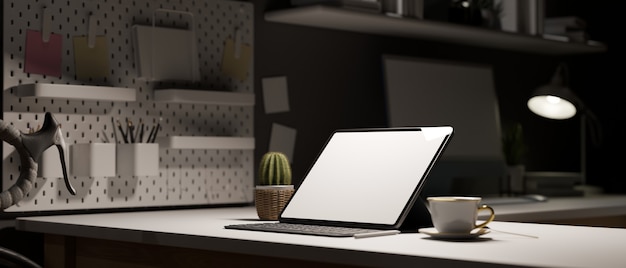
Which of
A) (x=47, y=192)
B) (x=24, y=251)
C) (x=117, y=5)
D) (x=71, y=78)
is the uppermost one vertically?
(x=117, y=5)

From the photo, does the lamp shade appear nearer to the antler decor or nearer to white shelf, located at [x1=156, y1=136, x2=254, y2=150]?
white shelf, located at [x1=156, y1=136, x2=254, y2=150]

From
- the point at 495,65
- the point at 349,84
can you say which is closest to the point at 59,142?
the point at 349,84

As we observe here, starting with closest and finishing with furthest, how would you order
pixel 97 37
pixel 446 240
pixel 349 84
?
pixel 446 240, pixel 97 37, pixel 349 84

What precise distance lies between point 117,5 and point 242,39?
1.43ft

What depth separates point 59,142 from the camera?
2.11 meters

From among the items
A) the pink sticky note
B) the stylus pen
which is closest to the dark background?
the pink sticky note

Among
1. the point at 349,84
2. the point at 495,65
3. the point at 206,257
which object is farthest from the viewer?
the point at 495,65

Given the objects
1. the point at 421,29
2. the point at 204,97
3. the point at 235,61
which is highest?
the point at 421,29

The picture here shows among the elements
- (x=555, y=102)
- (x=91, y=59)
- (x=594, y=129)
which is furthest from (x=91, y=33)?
(x=594, y=129)

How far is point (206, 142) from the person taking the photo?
8.63ft

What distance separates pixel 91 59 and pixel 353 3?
0.81m

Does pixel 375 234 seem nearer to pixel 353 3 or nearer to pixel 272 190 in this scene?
pixel 272 190

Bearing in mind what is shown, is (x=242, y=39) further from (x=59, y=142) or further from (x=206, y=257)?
(x=206, y=257)

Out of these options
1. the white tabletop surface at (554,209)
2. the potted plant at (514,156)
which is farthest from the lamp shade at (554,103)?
the white tabletop surface at (554,209)
